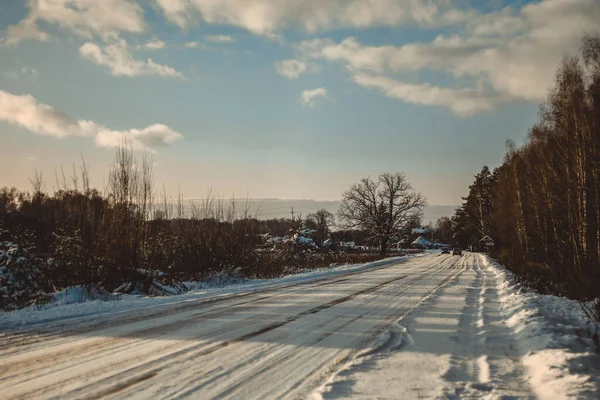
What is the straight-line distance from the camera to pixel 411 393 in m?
4.30

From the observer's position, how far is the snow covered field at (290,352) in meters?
4.32

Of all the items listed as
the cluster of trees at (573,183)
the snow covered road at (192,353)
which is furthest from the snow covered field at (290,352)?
the cluster of trees at (573,183)

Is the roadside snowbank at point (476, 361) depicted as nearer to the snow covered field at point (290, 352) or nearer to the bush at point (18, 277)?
the snow covered field at point (290, 352)

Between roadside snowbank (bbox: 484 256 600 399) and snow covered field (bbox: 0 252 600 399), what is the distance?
2cm

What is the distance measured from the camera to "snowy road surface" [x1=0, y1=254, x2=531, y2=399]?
4.29 m

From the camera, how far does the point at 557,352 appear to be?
5.61 metres

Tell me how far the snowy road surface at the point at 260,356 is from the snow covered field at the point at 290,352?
0.06 ft

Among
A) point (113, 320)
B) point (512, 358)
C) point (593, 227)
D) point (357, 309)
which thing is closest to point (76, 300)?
point (113, 320)

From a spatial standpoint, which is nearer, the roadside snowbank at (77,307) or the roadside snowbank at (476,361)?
the roadside snowbank at (476,361)

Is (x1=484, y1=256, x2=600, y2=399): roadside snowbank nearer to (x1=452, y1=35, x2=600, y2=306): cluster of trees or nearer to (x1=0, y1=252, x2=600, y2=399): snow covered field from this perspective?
(x1=0, y1=252, x2=600, y2=399): snow covered field

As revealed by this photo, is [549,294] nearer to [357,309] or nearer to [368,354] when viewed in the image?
[357,309]

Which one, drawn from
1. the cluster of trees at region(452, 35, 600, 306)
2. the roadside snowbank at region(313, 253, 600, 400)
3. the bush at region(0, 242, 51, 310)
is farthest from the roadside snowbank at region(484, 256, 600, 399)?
the bush at region(0, 242, 51, 310)

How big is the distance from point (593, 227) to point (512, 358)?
12961mm

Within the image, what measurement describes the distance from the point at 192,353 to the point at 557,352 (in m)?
4.89
